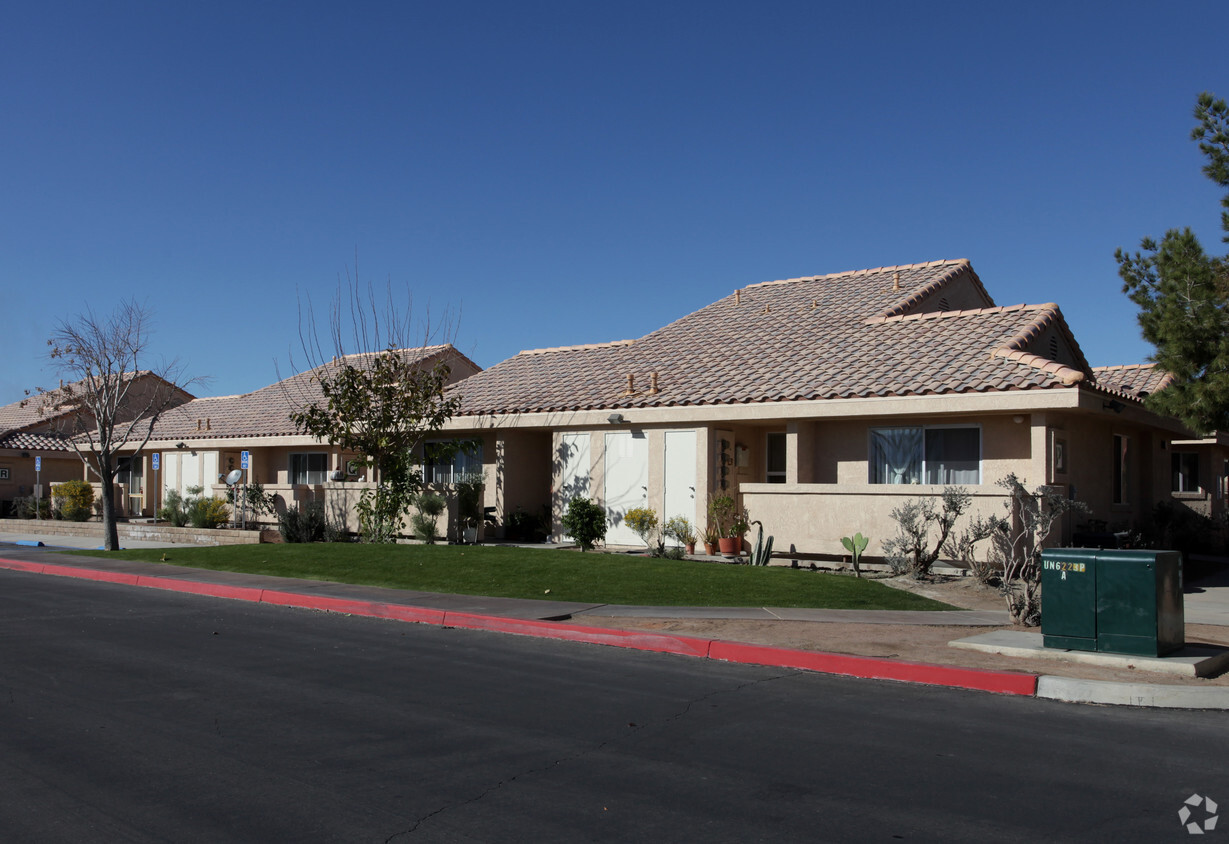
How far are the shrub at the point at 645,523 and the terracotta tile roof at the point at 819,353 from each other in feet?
7.40

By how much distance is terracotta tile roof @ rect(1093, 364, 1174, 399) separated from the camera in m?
21.6

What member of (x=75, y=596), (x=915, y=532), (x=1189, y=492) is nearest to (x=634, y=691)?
(x=915, y=532)

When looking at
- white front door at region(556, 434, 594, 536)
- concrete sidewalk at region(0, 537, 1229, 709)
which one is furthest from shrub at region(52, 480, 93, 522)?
white front door at region(556, 434, 594, 536)

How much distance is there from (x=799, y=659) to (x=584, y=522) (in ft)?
34.1

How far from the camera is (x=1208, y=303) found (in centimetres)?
1493

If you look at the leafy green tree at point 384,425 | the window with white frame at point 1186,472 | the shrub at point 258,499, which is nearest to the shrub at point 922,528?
the leafy green tree at point 384,425

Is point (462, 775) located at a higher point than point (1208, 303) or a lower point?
lower

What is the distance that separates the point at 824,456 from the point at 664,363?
558cm

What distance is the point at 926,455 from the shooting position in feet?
57.8

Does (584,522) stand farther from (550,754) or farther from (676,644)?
Answer: (550,754)

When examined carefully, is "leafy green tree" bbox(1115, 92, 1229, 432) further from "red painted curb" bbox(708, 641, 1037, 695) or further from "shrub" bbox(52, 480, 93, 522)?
"shrub" bbox(52, 480, 93, 522)

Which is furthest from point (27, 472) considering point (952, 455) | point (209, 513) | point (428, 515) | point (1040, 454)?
point (1040, 454)

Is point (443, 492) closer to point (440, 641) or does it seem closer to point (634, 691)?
point (440, 641)

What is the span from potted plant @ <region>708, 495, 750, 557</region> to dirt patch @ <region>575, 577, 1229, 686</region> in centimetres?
686
